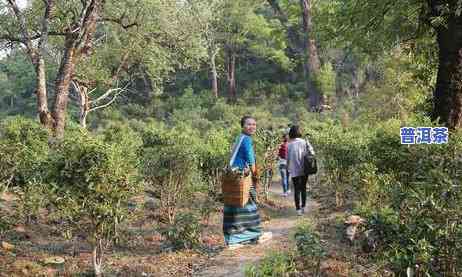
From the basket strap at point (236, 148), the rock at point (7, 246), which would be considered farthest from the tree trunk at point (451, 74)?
the rock at point (7, 246)

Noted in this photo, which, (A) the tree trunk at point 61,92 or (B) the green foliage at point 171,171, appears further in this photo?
(A) the tree trunk at point 61,92

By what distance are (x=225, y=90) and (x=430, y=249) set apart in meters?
41.4

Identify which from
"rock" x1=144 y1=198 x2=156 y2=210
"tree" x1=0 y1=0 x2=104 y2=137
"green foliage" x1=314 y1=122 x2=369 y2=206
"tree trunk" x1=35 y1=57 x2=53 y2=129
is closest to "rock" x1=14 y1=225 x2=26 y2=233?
"rock" x1=144 y1=198 x2=156 y2=210

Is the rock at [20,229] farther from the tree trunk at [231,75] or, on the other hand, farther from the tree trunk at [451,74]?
the tree trunk at [231,75]

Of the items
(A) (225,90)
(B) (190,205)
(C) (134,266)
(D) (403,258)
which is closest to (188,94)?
(A) (225,90)

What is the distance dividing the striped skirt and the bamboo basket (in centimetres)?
14

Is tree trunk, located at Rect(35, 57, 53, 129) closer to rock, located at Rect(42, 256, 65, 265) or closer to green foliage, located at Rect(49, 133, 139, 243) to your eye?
rock, located at Rect(42, 256, 65, 265)

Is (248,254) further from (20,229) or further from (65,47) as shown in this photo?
(65,47)

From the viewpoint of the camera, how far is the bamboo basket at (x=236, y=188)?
674cm

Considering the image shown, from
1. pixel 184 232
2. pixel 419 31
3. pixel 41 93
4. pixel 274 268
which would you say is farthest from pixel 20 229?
pixel 419 31

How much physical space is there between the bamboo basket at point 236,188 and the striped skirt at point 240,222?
0.47 ft

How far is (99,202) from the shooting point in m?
5.64

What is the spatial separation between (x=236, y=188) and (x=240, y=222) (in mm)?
544

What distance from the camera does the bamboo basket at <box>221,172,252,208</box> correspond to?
6.74 meters
